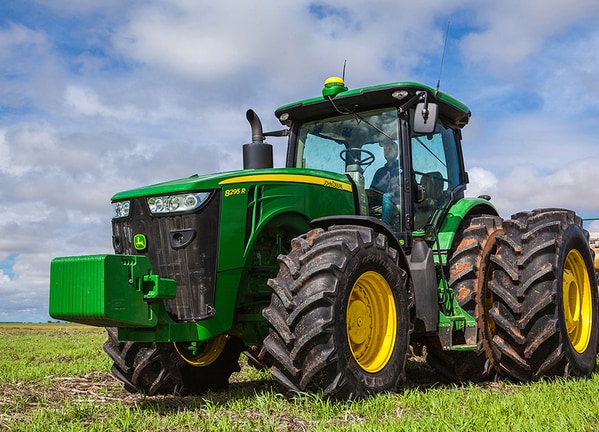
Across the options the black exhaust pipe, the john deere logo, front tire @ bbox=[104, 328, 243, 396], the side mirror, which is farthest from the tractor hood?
front tire @ bbox=[104, 328, 243, 396]

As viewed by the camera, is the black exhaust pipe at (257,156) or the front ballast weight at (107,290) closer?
the front ballast weight at (107,290)

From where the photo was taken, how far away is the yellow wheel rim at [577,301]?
23.7 ft

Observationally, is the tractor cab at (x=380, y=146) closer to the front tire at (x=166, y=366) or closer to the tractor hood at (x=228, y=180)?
the tractor hood at (x=228, y=180)

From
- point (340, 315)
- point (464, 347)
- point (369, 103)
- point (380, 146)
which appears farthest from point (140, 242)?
point (464, 347)

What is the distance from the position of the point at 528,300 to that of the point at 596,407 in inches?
70.4

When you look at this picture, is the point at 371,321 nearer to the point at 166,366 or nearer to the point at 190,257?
the point at 190,257

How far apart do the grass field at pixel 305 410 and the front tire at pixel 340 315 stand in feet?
0.63

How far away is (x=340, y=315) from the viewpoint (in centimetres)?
502

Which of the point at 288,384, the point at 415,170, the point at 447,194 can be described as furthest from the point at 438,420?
the point at 447,194

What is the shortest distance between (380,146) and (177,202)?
237 cm

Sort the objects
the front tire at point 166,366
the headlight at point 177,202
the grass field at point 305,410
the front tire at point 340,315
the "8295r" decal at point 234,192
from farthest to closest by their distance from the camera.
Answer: the front tire at point 166,366
the "8295r" decal at point 234,192
the headlight at point 177,202
the front tire at point 340,315
the grass field at point 305,410

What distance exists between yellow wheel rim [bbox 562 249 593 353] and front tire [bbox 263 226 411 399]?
2.46m

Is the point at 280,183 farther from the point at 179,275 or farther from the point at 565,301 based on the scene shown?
the point at 565,301

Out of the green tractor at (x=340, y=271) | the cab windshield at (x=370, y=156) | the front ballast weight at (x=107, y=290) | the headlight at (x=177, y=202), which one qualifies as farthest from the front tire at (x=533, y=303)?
the front ballast weight at (x=107, y=290)
